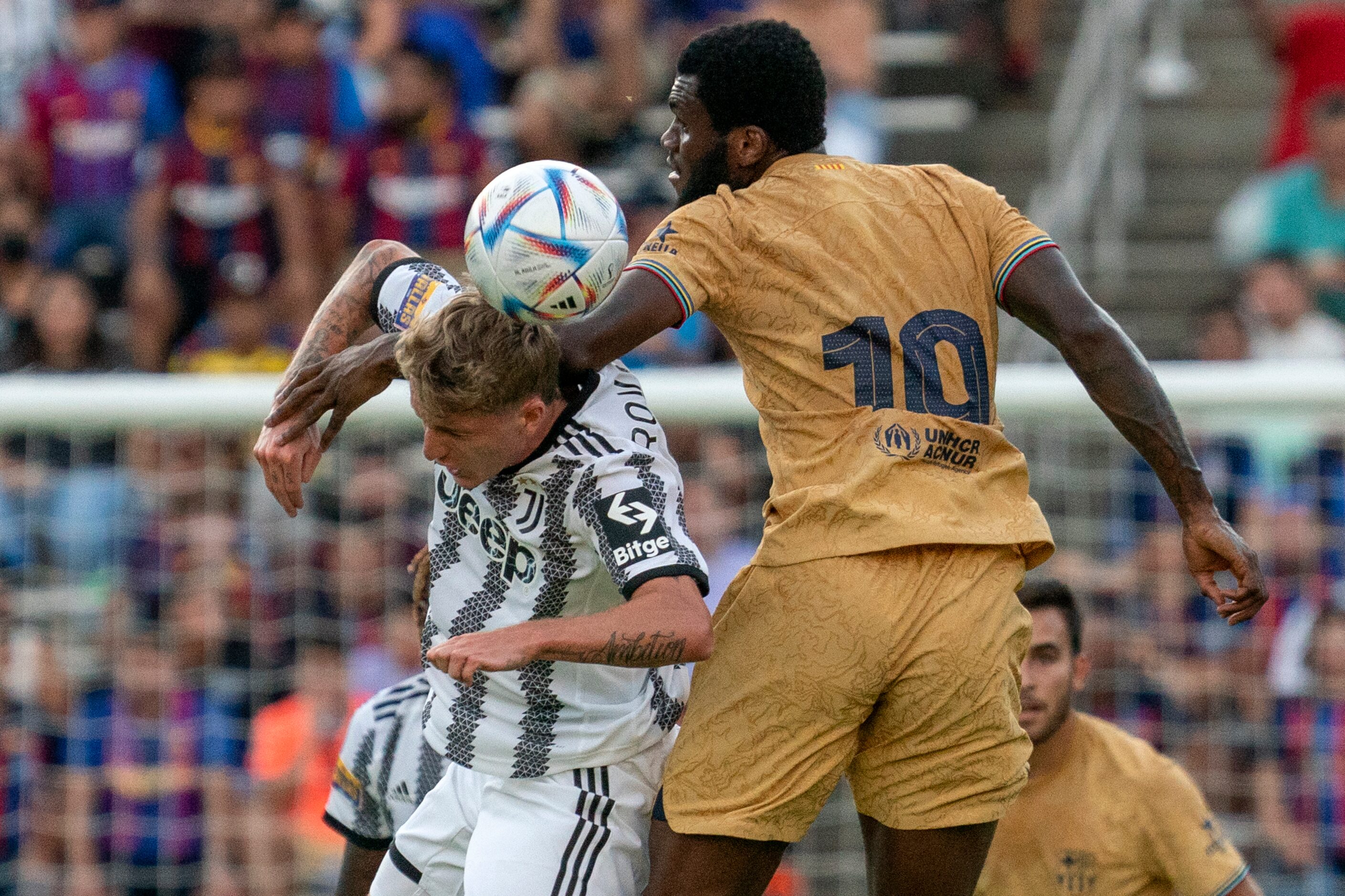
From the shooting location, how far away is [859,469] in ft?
10.5

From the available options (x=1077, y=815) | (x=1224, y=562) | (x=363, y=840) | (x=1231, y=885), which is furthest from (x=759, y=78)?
(x=1231, y=885)

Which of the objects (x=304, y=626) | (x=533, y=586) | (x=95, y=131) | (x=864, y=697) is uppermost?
(x=95, y=131)

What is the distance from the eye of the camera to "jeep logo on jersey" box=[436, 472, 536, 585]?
340cm

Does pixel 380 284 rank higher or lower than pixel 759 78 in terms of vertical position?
lower

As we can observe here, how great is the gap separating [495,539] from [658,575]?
1.62 ft

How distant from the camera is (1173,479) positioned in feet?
10.9

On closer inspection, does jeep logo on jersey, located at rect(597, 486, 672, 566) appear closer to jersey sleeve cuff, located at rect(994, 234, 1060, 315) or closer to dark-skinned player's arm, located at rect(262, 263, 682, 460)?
dark-skinned player's arm, located at rect(262, 263, 682, 460)

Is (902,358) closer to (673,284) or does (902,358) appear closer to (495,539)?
(673,284)

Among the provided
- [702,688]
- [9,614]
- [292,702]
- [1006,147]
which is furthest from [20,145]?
[702,688]

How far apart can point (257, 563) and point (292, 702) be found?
0.53 meters

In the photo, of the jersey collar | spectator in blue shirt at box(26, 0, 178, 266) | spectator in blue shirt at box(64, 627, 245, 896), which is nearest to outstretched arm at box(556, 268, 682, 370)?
the jersey collar

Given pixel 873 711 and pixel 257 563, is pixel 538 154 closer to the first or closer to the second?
pixel 257 563

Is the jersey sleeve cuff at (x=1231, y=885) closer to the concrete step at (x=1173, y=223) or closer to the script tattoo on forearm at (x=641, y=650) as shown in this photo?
the script tattoo on forearm at (x=641, y=650)

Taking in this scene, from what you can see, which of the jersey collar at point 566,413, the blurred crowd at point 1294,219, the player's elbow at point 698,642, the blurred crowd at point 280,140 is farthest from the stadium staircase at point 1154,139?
the player's elbow at point 698,642
